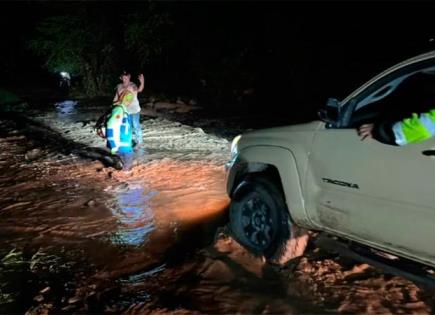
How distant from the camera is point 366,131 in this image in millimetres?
3709

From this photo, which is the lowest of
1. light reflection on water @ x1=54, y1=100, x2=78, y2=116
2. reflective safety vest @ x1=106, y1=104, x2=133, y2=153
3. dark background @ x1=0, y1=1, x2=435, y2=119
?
light reflection on water @ x1=54, y1=100, x2=78, y2=116

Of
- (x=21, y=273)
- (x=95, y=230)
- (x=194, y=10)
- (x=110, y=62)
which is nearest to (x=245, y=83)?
(x=194, y=10)

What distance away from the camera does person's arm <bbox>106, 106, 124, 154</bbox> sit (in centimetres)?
980

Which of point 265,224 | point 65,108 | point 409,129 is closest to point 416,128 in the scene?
point 409,129

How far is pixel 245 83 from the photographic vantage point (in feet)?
69.6

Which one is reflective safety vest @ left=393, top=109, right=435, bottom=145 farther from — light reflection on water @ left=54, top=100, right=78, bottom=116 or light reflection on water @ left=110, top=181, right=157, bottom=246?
light reflection on water @ left=54, top=100, right=78, bottom=116

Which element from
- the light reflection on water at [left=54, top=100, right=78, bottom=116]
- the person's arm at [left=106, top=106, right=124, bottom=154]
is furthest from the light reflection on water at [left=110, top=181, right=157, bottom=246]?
the light reflection on water at [left=54, top=100, right=78, bottom=116]

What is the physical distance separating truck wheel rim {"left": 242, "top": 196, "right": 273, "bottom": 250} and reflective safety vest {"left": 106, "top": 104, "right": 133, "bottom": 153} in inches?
213

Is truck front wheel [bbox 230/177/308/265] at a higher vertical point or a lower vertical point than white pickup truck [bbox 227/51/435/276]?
lower

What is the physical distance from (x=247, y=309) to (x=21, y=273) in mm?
2529

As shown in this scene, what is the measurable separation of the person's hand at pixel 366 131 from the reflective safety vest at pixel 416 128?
282 millimetres

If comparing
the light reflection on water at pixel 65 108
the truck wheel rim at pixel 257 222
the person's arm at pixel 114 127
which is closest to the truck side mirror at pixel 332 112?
the truck wheel rim at pixel 257 222

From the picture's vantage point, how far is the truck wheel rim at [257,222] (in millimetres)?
4816

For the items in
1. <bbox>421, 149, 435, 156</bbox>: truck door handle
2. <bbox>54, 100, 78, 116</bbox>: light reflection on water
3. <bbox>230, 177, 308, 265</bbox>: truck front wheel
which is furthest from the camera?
<bbox>54, 100, 78, 116</bbox>: light reflection on water
